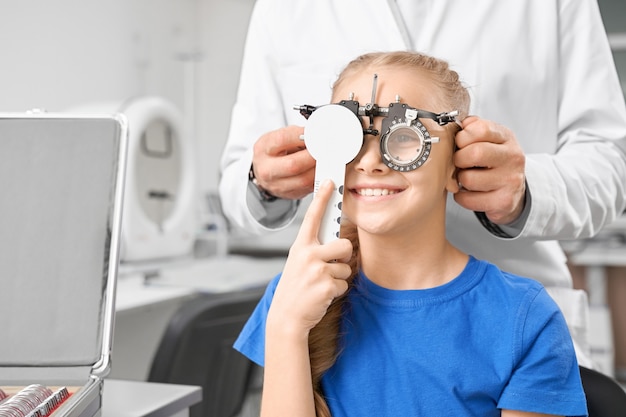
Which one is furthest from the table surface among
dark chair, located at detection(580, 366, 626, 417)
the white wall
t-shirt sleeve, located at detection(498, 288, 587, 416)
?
the white wall

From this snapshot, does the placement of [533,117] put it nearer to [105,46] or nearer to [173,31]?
[105,46]

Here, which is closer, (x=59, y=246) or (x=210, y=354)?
(x=59, y=246)

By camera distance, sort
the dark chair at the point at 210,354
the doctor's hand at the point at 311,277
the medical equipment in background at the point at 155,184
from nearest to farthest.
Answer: the doctor's hand at the point at 311,277 → the dark chair at the point at 210,354 → the medical equipment in background at the point at 155,184

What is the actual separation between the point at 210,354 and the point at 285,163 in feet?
2.07

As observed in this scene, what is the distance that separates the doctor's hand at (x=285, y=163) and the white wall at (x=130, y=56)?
85.5 inches

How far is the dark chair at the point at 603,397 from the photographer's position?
0.79 metres

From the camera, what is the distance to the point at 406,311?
31.7 inches

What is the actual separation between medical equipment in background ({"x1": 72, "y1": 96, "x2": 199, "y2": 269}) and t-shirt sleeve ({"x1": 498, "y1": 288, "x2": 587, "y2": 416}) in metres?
1.95

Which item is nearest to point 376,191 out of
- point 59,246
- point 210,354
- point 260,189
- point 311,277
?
point 311,277

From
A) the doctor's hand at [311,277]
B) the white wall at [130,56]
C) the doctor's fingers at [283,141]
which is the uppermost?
the white wall at [130,56]

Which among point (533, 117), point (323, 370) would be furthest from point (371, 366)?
point (533, 117)

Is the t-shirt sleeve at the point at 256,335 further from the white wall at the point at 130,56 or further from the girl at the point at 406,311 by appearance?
A: the white wall at the point at 130,56

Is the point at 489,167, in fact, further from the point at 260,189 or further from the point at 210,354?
the point at 210,354

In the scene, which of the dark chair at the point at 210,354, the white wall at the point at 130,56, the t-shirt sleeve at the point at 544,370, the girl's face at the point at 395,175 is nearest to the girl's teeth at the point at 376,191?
the girl's face at the point at 395,175
